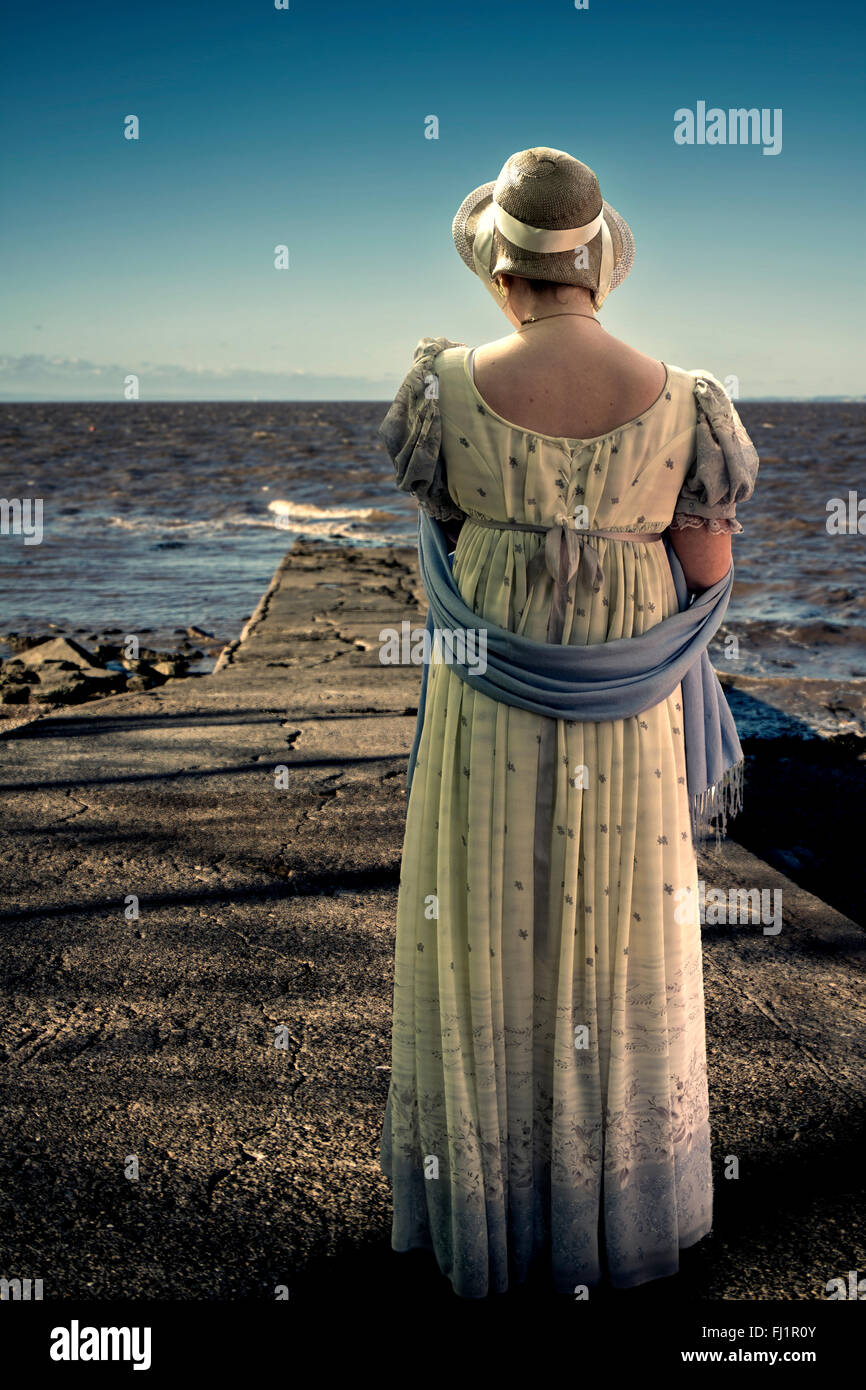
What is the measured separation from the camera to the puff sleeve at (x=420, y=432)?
1.78 m

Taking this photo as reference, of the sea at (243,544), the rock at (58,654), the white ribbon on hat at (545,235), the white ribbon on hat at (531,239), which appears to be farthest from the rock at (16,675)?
the white ribbon on hat at (545,235)

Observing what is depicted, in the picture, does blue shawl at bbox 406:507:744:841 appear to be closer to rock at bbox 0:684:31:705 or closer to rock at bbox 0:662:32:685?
rock at bbox 0:684:31:705

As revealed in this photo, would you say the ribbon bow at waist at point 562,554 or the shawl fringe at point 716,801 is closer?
the ribbon bow at waist at point 562,554

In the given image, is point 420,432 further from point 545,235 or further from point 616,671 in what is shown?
point 616,671

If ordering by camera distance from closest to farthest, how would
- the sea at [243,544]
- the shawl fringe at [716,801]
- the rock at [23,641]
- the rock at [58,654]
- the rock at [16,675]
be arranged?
the shawl fringe at [716,801], the rock at [16,675], the rock at [58,654], the rock at [23,641], the sea at [243,544]

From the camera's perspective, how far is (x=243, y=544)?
18438mm

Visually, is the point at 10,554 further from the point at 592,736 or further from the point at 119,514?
the point at 592,736

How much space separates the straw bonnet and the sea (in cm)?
764

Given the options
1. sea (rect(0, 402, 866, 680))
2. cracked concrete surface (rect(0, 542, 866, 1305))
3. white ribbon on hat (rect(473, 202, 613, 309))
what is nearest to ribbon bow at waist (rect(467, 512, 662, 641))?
white ribbon on hat (rect(473, 202, 613, 309))

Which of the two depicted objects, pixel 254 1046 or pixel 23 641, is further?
pixel 23 641

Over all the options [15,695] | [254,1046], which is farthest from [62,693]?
[254,1046]

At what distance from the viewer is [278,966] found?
3.14 meters

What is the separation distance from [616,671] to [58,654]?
8.05m

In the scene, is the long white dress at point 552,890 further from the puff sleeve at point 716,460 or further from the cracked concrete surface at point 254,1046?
the cracked concrete surface at point 254,1046
